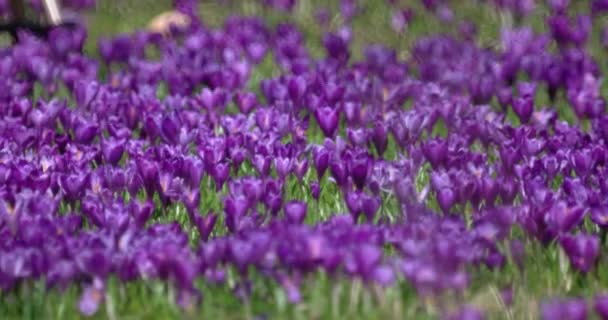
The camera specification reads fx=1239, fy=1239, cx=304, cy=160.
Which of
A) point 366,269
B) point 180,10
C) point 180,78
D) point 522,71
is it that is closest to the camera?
point 366,269

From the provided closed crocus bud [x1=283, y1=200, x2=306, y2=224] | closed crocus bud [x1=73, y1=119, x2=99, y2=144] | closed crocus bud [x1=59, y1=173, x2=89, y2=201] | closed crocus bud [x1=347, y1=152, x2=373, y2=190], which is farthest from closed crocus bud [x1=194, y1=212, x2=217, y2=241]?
closed crocus bud [x1=73, y1=119, x2=99, y2=144]

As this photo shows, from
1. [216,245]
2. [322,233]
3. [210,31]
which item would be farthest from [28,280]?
[210,31]

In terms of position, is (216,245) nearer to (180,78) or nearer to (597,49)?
(180,78)

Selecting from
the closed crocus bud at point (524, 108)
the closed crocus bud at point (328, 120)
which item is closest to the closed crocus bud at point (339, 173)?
the closed crocus bud at point (328, 120)

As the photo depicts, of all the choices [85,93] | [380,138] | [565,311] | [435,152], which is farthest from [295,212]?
[85,93]

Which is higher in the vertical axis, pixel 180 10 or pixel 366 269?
pixel 366 269

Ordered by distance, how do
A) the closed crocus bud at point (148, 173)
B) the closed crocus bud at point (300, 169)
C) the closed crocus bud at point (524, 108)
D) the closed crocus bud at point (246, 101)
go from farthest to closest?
the closed crocus bud at point (246, 101)
the closed crocus bud at point (524, 108)
the closed crocus bud at point (300, 169)
the closed crocus bud at point (148, 173)

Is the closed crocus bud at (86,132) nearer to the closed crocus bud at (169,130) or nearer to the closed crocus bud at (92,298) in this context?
the closed crocus bud at (169,130)
